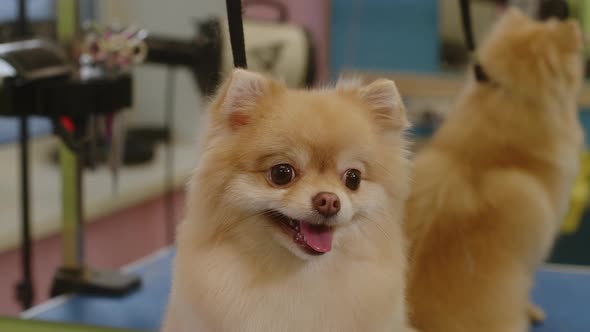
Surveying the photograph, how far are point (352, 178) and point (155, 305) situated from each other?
2.61 feet

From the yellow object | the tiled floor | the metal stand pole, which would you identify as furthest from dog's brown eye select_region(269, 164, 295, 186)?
the yellow object

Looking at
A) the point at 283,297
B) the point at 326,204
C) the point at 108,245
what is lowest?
the point at 108,245

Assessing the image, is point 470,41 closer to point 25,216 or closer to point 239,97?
point 239,97

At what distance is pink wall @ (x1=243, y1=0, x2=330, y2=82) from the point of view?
6.08ft

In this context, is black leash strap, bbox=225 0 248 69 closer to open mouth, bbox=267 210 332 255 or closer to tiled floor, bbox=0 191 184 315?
open mouth, bbox=267 210 332 255

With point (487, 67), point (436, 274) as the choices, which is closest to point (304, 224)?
point (436, 274)

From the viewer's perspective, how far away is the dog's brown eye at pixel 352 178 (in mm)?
589

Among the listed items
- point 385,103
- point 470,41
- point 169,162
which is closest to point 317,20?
point 169,162

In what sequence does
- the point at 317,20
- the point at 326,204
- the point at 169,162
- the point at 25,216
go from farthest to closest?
1. the point at 169,162
2. the point at 317,20
3. the point at 25,216
4. the point at 326,204

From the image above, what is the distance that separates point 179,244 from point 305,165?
168 millimetres

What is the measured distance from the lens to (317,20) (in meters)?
1.92

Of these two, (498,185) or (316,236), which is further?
(498,185)

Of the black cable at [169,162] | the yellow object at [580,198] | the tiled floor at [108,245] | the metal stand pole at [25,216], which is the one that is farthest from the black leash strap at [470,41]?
the black cable at [169,162]

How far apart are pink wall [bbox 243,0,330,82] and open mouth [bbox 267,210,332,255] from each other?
132cm
